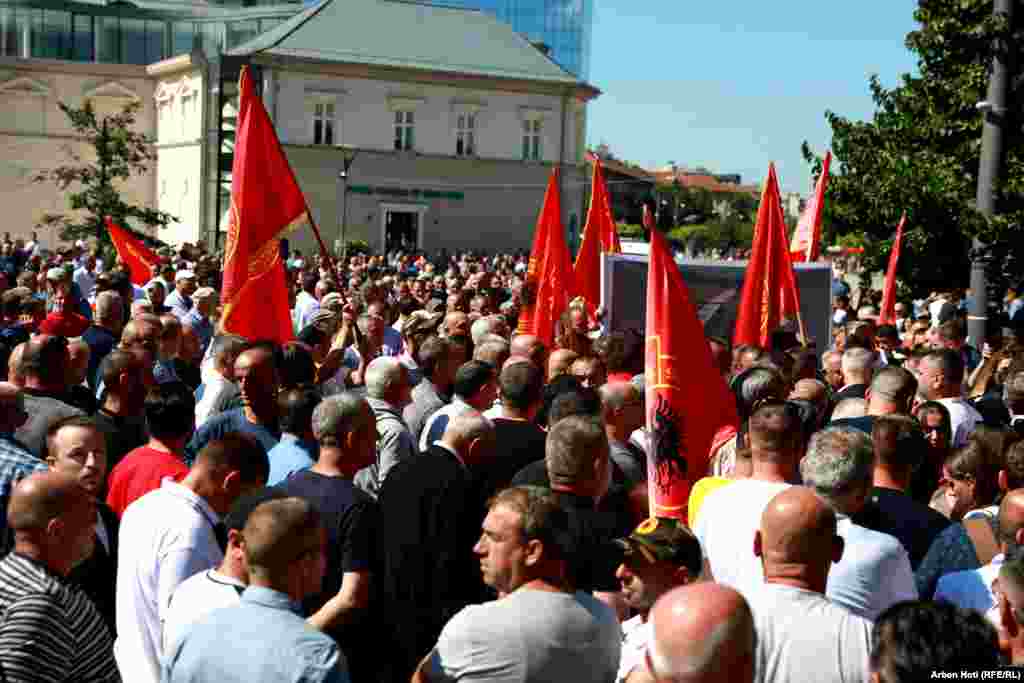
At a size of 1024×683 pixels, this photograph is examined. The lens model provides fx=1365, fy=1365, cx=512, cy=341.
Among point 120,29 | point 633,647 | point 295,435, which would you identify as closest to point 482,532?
point 295,435

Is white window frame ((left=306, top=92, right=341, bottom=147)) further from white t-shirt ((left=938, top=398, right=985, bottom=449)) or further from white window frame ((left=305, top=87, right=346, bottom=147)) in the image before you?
white t-shirt ((left=938, top=398, right=985, bottom=449))

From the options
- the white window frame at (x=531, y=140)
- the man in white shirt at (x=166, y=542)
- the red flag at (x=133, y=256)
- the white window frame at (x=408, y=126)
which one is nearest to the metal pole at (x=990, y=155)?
the man in white shirt at (x=166, y=542)

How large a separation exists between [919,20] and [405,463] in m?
11.4

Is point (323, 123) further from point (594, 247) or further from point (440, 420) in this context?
point (440, 420)

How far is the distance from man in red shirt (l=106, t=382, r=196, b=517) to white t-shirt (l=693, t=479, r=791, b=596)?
2.40 m

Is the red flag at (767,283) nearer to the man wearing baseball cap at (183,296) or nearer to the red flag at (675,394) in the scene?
the red flag at (675,394)

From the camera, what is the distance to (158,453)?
628 centimetres

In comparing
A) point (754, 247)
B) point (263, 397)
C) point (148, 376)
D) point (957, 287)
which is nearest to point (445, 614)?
point (263, 397)

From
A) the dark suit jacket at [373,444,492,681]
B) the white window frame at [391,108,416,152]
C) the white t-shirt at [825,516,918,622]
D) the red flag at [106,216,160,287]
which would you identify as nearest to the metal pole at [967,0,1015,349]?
the dark suit jacket at [373,444,492,681]

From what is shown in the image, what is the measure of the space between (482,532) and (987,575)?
2.21 meters

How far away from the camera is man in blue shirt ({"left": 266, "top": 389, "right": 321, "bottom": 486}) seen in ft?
21.6

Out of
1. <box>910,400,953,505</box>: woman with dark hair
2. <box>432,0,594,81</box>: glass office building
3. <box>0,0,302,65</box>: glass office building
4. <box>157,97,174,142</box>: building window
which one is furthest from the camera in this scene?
<box>432,0,594,81</box>: glass office building

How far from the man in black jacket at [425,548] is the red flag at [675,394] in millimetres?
916

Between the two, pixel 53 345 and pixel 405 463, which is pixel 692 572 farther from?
pixel 53 345
